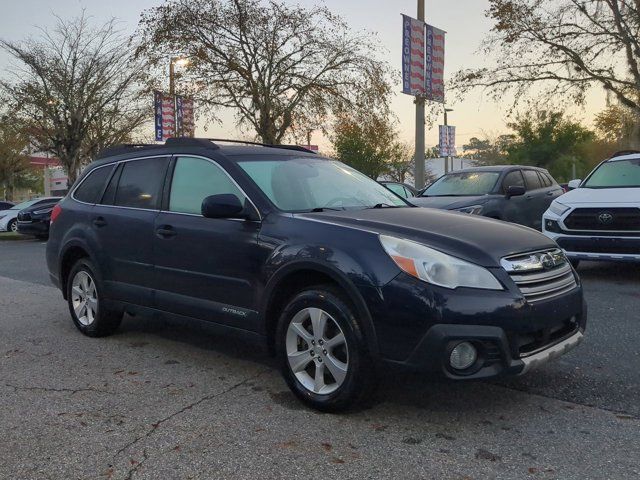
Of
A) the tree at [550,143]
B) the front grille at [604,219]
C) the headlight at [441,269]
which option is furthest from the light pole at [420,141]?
the tree at [550,143]

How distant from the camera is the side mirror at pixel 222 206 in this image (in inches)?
161

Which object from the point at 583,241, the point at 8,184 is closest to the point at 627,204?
the point at 583,241

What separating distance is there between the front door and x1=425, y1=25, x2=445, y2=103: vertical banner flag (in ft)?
37.7

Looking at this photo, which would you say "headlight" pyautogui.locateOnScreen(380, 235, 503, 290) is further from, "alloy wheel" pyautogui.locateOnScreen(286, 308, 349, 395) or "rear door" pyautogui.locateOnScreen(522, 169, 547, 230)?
"rear door" pyautogui.locateOnScreen(522, 169, 547, 230)

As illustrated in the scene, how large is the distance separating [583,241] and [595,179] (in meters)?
1.63

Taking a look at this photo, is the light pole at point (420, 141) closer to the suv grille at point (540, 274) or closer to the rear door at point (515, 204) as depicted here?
the rear door at point (515, 204)

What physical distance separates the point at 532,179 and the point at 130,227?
8.15 meters

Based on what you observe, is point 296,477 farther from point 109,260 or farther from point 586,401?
point 109,260

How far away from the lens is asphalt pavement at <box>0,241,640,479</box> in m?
3.04

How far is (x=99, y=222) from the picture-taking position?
544 cm

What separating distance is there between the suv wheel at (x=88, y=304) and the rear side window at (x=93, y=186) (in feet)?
1.94

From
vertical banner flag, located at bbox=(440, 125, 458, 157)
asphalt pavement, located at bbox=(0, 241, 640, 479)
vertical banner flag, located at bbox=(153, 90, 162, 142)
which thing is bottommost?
asphalt pavement, located at bbox=(0, 241, 640, 479)

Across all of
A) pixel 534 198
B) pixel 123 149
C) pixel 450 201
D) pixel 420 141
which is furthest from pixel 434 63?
pixel 123 149

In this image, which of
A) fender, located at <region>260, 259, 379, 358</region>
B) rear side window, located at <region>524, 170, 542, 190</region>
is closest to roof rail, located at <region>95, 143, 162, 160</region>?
fender, located at <region>260, 259, 379, 358</region>
